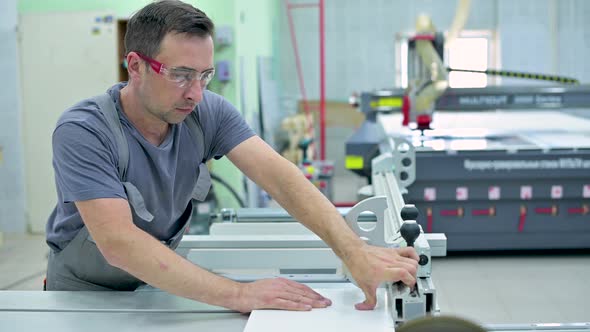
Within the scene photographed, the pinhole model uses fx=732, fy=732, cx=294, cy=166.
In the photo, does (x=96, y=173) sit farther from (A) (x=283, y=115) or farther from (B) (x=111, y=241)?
(A) (x=283, y=115)

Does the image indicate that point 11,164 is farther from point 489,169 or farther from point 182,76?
point 182,76

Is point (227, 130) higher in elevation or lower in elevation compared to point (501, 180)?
higher

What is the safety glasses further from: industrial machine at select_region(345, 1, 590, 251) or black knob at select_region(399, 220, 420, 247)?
industrial machine at select_region(345, 1, 590, 251)

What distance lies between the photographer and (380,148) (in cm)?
586

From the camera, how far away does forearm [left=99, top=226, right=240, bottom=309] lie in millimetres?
1806

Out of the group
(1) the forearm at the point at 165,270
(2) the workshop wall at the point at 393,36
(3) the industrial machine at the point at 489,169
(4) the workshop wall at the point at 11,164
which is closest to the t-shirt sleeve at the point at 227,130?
(1) the forearm at the point at 165,270

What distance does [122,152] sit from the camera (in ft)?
6.43

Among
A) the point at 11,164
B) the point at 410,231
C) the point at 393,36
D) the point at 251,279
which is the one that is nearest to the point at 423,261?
the point at 410,231

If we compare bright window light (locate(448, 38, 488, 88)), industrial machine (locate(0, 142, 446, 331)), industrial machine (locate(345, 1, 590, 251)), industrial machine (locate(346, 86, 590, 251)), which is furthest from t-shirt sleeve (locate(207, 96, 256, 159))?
Answer: bright window light (locate(448, 38, 488, 88))

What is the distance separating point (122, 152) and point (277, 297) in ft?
1.88

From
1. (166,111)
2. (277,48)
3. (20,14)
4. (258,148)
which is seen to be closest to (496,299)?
(258,148)

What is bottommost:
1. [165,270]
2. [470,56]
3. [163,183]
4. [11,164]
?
[11,164]

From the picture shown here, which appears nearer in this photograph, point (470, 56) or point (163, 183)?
point (163, 183)

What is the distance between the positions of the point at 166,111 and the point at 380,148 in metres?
4.01
